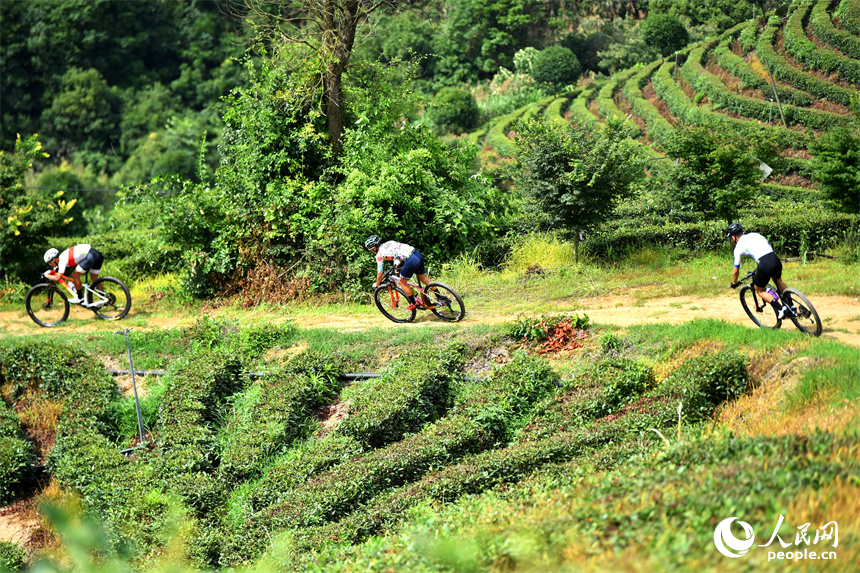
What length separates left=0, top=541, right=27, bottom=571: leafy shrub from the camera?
8062mm

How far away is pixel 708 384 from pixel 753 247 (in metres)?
2.23

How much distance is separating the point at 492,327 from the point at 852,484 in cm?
674

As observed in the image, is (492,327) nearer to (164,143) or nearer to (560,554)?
(560,554)

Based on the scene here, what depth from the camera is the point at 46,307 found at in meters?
14.8

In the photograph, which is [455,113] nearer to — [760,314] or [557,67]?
[557,67]

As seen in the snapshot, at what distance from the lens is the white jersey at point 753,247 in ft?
30.4

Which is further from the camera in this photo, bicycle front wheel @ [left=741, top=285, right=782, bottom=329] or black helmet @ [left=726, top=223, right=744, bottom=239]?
bicycle front wheel @ [left=741, top=285, right=782, bottom=329]

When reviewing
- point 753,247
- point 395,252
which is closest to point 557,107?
point 395,252

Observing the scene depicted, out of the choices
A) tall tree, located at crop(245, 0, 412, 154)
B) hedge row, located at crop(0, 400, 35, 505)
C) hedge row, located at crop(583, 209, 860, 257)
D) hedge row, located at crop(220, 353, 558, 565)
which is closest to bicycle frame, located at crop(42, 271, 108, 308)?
hedge row, located at crop(0, 400, 35, 505)

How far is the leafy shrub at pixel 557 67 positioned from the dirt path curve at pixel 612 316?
27.7 m

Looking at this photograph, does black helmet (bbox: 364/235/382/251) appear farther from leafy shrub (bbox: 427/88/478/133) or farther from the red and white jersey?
leafy shrub (bbox: 427/88/478/133)

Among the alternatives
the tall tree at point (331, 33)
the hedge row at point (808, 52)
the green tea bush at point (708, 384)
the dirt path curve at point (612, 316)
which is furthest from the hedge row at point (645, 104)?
the green tea bush at point (708, 384)

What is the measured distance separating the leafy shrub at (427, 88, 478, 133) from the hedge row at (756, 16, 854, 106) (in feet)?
72.1

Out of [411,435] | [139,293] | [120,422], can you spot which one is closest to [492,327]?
[411,435]
